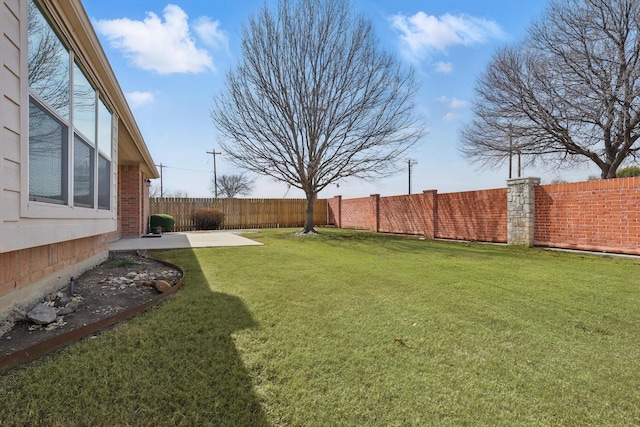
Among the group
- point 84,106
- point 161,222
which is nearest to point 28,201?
point 84,106

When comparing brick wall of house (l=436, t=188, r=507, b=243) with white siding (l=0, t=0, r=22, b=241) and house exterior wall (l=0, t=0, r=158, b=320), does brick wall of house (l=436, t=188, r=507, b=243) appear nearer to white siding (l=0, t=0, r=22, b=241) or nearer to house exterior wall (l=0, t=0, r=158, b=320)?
house exterior wall (l=0, t=0, r=158, b=320)

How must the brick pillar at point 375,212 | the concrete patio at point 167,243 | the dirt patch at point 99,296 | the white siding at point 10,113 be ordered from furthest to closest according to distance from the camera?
the brick pillar at point 375,212
the concrete patio at point 167,243
the dirt patch at point 99,296
the white siding at point 10,113

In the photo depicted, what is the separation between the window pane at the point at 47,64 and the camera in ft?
8.29

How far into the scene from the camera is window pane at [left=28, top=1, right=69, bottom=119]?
99.4 inches

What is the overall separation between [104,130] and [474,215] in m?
9.99

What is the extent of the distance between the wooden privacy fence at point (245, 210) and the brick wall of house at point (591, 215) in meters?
13.6

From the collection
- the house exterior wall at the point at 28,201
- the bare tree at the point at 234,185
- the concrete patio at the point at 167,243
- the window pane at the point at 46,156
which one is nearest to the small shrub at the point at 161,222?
the concrete patio at the point at 167,243

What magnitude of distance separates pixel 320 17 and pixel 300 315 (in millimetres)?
12994

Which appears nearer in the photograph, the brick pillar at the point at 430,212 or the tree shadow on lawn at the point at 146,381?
the tree shadow on lawn at the point at 146,381

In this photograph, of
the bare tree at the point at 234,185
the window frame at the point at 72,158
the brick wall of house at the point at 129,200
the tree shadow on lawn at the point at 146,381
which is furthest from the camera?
the bare tree at the point at 234,185

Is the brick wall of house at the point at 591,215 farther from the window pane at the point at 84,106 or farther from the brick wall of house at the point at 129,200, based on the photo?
the brick wall of house at the point at 129,200

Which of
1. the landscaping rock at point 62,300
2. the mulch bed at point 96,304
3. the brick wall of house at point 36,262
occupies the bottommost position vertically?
the mulch bed at point 96,304

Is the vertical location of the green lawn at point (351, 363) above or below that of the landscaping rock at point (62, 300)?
below

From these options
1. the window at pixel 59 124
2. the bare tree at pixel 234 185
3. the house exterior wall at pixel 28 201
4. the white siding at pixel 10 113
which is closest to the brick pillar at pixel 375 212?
the house exterior wall at pixel 28 201
